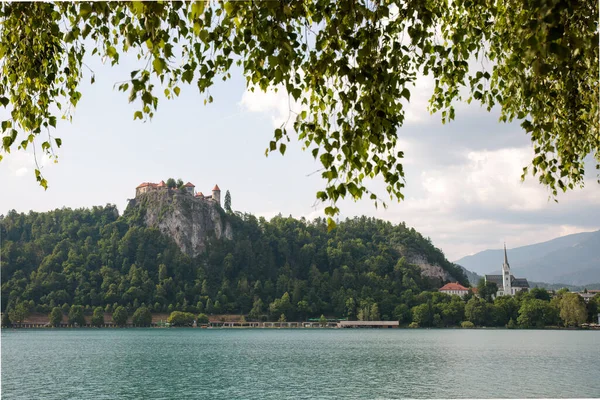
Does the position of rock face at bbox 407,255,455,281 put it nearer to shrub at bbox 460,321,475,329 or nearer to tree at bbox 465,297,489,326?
shrub at bbox 460,321,475,329

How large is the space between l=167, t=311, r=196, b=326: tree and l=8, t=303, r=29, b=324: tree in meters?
25.5

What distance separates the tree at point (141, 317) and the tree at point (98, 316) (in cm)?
570

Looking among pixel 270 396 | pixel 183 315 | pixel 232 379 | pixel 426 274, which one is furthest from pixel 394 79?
pixel 426 274

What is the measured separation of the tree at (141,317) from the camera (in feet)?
368

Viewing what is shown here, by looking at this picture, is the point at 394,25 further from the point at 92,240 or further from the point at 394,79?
the point at 92,240

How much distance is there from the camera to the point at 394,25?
405 centimetres

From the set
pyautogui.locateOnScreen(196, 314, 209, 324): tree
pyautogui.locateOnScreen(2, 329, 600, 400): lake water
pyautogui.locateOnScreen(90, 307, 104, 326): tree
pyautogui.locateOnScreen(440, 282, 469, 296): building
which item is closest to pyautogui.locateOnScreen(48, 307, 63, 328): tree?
pyautogui.locateOnScreen(90, 307, 104, 326): tree

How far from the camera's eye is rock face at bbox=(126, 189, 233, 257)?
137 meters

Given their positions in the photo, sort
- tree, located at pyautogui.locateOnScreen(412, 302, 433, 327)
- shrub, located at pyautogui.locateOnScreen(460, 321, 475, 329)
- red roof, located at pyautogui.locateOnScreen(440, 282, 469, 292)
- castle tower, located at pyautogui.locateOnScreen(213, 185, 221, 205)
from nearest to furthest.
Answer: shrub, located at pyautogui.locateOnScreen(460, 321, 475, 329) < tree, located at pyautogui.locateOnScreen(412, 302, 433, 327) < red roof, located at pyautogui.locateOnScreen(440, 282, 469, 292) < castle tower, located at pyautogui.locateOnScreen(213, 185, 221, 205)

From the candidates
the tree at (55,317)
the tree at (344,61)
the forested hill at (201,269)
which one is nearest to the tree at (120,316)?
the forested hill at (201,269)

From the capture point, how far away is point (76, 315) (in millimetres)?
106750

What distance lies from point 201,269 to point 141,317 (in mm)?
21528

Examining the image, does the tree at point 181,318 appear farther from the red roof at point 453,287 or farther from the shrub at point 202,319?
the red roof at point 453,287

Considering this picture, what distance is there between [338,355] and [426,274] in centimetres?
10651
